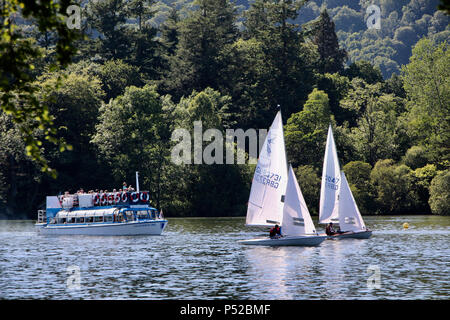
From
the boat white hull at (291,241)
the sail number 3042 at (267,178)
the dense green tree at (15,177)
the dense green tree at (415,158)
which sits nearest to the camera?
the boat white hull at (291,241)

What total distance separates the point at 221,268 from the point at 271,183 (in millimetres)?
13854

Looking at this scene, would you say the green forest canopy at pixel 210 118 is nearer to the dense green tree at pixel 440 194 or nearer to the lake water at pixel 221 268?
the dense green tree at pixel 440 194

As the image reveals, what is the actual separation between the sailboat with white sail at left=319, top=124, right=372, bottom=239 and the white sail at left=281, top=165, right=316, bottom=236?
1134cm

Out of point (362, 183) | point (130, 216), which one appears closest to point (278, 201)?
point (130, 216)

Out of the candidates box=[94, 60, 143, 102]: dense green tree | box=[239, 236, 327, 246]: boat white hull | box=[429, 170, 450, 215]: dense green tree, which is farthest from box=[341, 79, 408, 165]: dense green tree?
box=[239, 236, 327, 246]: boat white hull

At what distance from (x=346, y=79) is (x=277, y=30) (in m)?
19.9

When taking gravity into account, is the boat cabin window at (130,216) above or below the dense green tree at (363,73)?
below

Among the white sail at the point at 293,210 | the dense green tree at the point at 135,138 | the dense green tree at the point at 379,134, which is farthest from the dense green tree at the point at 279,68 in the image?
the white sail at the point at 293,210

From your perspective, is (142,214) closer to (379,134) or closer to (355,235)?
(355,235)

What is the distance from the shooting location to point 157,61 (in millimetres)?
165250

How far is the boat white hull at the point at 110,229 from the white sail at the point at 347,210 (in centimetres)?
2121

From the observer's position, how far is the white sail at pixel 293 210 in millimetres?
62594

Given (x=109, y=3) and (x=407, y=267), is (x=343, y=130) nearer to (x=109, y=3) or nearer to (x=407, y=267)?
(x=109, y=3)

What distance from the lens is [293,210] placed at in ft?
206
